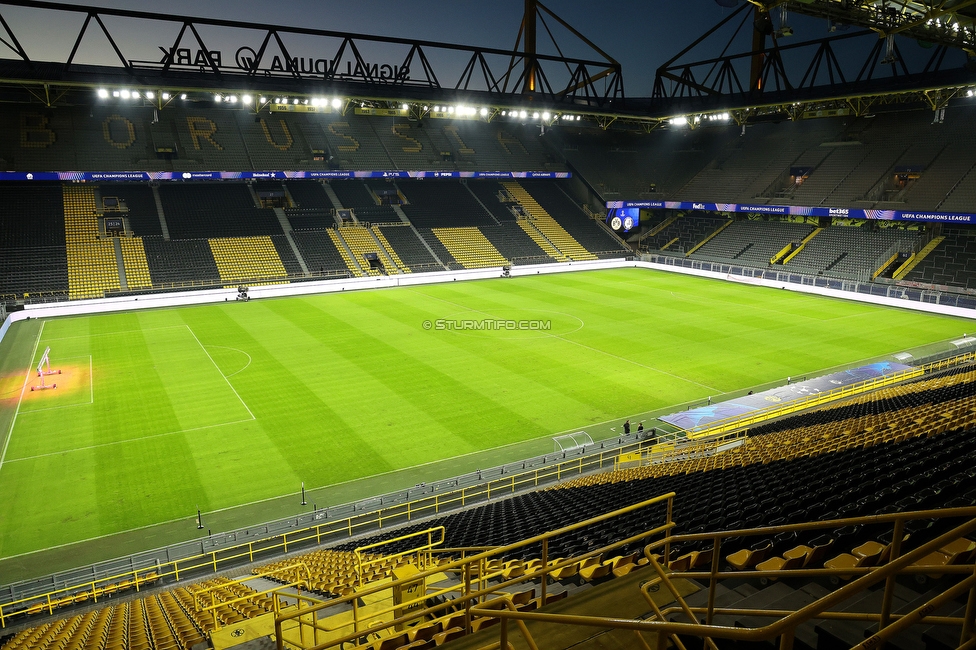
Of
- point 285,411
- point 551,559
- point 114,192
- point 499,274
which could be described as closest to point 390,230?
point 499,274

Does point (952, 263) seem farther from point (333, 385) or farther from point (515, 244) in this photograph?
point (333, 385)

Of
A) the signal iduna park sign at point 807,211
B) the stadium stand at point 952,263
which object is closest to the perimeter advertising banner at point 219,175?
the signal iduna park sign at point 807,211

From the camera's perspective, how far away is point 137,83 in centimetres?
3888

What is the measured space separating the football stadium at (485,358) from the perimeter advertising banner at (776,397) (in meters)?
0.24

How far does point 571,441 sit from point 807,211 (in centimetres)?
4372

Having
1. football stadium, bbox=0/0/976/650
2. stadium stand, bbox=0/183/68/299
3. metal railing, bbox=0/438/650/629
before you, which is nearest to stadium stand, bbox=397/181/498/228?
football stadium, bbox=0/0/976/650

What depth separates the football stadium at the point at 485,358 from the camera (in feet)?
21.5

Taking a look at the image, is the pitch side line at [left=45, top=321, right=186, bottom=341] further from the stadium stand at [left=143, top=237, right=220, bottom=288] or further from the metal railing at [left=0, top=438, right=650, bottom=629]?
the metal railing at [left=0, top=438, right=650, bottom=629]

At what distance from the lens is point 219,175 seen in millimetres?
55062

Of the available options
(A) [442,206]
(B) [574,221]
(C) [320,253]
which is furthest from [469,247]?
(B) [574,221]

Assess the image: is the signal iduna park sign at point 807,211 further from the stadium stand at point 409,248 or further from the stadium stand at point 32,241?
the stadium stand at point 32,241

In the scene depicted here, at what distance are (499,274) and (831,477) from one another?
1842 inches

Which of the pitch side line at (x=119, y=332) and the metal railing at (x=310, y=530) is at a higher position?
the pitch side line at (x=119, y=332)

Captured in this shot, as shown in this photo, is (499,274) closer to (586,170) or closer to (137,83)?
(586,170)
